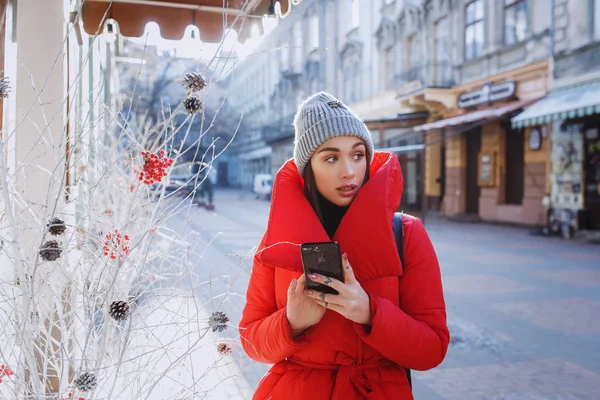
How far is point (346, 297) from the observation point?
1395 mm

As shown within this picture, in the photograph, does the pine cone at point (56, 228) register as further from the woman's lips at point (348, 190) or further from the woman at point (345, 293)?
the woman's lips at point (348, 190)

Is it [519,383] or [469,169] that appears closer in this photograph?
[519,383]

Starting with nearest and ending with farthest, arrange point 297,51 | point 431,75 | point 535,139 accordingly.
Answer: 1. point 535,139
2. point 431,75
3. point 297,51

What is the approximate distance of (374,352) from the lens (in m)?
1.54

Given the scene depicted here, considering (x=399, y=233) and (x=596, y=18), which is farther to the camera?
(x=596, y=18)

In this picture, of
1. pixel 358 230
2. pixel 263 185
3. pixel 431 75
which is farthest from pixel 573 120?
pixel 263 185

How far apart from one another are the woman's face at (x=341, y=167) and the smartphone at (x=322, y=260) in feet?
1.05

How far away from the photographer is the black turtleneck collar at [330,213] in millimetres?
1753

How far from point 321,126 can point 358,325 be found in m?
0.60

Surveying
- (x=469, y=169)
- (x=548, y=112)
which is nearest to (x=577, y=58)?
(x=548, y=112)

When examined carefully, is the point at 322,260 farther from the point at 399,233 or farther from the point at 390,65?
the point at 390,65

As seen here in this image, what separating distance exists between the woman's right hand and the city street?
22cm

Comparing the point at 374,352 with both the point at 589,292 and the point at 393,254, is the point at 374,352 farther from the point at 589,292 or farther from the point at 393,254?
the point at 589,292

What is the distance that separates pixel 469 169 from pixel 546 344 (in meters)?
15.0
